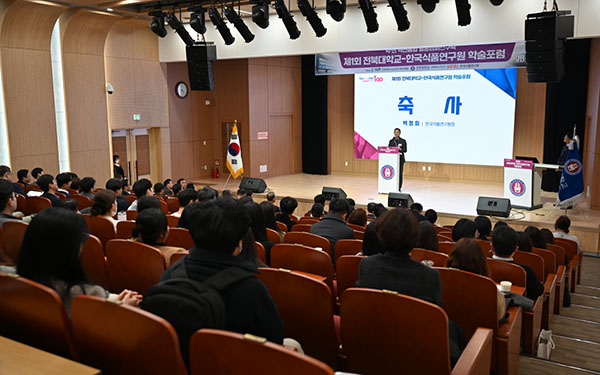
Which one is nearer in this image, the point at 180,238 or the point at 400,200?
the point at 180,238

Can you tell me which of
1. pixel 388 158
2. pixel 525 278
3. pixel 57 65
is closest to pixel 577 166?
pixel 388 158

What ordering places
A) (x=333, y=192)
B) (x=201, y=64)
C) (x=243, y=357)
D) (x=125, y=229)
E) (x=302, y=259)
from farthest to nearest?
(x=201, y=64)
(x=333, y=192)
(x=125, y=229)
(x=302, y=259)
(x=243, y=357)

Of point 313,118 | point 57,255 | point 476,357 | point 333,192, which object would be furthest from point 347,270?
point 313,118

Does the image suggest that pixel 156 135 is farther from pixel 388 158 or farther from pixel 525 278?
pixel 525 278

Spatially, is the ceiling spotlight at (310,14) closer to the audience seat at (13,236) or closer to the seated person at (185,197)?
the seated person at (185,197)

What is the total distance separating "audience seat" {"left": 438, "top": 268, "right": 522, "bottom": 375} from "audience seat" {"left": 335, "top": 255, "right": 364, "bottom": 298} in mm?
570

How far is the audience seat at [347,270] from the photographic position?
10.8ft

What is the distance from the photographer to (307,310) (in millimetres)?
2523

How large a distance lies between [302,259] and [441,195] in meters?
8.19

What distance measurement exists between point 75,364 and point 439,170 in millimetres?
12361

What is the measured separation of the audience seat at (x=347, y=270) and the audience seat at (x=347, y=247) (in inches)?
28.2

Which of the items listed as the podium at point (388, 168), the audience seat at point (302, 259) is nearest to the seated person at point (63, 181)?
the audience seat at point (302, 259)

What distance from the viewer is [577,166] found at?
910 cm

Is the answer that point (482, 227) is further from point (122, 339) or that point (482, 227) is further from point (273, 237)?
point (122, 339)
